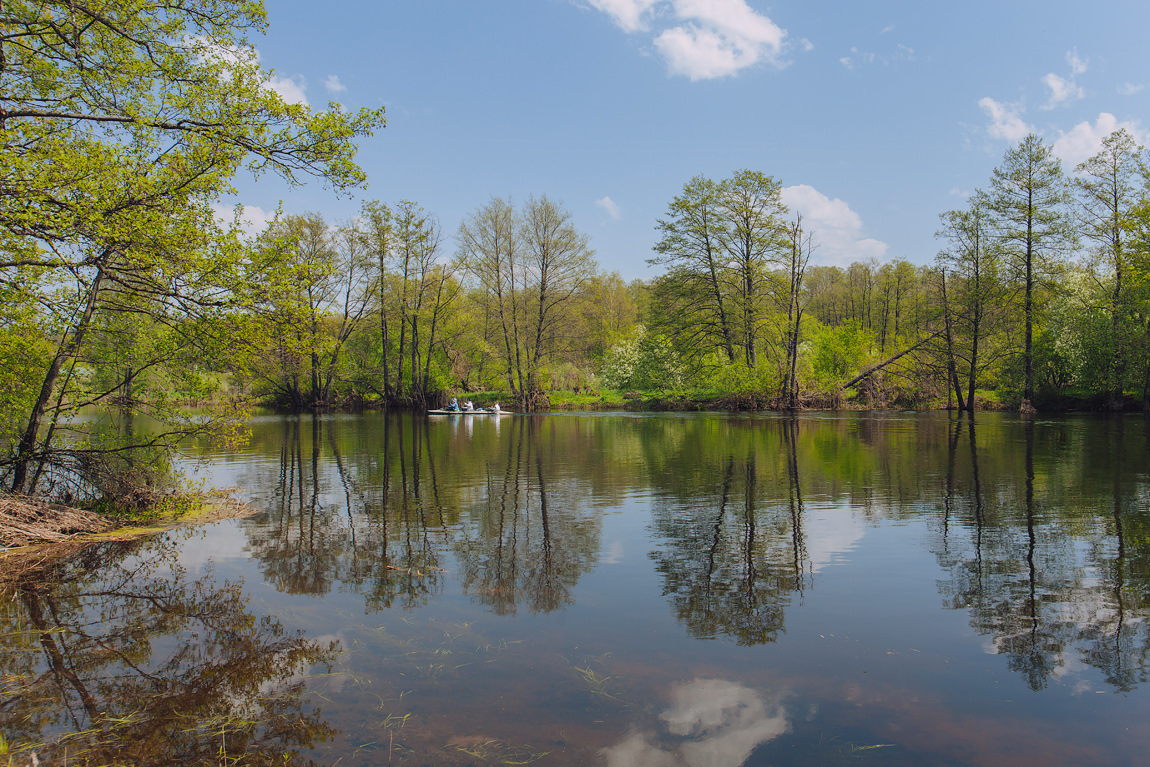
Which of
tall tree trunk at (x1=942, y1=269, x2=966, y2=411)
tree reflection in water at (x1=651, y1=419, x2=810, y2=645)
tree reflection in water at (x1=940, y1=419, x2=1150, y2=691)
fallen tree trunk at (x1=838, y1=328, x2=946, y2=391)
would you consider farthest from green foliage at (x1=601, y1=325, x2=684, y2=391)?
tree reflection in water at (x1=940, y1=419, x2=1150, y2=691)

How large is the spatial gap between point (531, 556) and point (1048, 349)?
43243 mm

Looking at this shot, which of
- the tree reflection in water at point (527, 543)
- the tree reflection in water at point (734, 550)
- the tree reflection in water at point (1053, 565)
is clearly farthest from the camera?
the tree reflection in water at point (527, 543)

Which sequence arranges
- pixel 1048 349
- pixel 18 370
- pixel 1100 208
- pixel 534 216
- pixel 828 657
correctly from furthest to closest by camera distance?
pixel 534 216 → pixel 1048 349 → pixel 1100 208 → pixel 18 370 → pixel 828 657

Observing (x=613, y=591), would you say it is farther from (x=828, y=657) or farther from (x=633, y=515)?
(x=633, y=515)

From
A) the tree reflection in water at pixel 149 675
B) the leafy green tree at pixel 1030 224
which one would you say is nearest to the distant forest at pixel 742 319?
the leafy green tree at pixel 1030 224

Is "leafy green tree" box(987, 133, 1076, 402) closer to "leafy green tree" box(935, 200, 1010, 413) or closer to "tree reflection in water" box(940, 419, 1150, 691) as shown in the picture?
"leafy green tree" box(935, 200, 1010, 413)

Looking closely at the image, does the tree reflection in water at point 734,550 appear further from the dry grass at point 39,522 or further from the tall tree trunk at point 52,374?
the tall tree trunk at point 52,374

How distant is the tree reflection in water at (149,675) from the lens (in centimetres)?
432

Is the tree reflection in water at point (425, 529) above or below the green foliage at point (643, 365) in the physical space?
below

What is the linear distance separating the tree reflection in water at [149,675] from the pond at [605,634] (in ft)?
0.09

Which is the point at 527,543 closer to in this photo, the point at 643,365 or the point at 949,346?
the point at 949,346

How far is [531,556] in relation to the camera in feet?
28.8

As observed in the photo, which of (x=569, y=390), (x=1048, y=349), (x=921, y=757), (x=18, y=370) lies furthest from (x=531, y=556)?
(x=569, y=390)

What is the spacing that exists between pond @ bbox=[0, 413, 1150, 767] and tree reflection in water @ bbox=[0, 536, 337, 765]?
27mm
